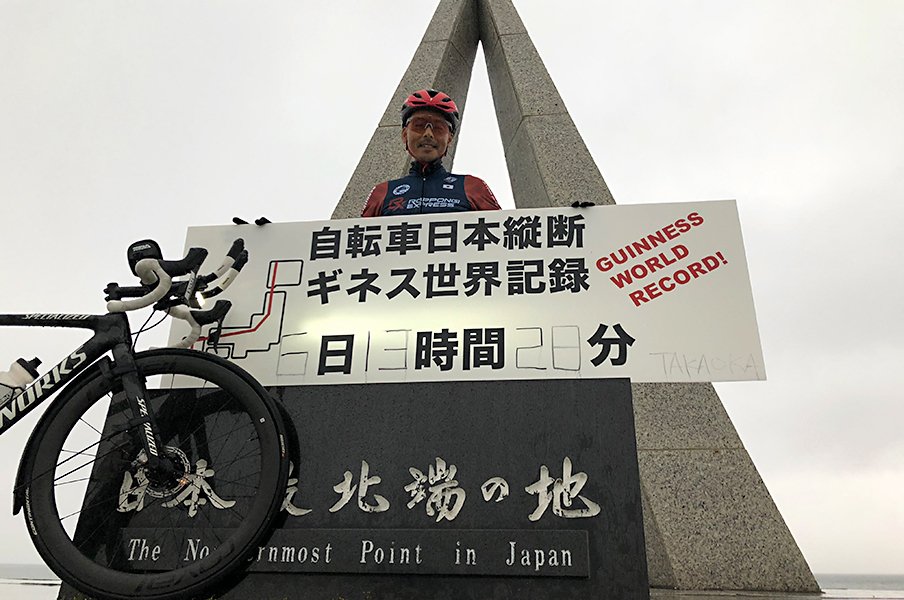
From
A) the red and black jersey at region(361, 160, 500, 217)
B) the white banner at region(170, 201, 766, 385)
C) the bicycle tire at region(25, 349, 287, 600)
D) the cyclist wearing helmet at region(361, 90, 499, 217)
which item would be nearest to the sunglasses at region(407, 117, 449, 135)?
the cyclist wearing helmet at region(361, 90, 499, 217)

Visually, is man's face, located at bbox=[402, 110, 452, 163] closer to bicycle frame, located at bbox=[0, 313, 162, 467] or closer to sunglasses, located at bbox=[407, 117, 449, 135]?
sunglasses, located at bbox=[407, 117, 449, 135]

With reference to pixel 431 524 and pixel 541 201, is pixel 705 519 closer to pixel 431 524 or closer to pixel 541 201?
Answer: pixel 431 524

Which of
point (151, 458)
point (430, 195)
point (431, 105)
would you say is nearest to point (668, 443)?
point (430, 195)

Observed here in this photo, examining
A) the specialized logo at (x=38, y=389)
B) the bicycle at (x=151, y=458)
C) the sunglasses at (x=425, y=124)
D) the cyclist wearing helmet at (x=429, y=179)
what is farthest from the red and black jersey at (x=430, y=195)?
the specialized logo at (x=38, y=389)

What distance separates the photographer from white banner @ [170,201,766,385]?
271 centimetres

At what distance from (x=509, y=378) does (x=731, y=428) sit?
2.09m

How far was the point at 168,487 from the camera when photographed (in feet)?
7.25

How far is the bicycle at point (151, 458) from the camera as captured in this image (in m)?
2.13

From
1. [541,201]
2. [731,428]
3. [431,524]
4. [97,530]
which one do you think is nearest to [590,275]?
[431,524]

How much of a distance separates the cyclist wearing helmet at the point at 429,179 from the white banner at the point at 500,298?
0.74ft

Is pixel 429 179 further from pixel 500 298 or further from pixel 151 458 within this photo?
pixel 151 458

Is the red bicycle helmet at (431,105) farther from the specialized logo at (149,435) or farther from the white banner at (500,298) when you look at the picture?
the specialized logo at (149,435)

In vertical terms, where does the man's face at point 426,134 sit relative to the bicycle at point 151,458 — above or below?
above

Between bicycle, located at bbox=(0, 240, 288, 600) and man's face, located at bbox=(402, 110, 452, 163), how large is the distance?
1190 millimetres
